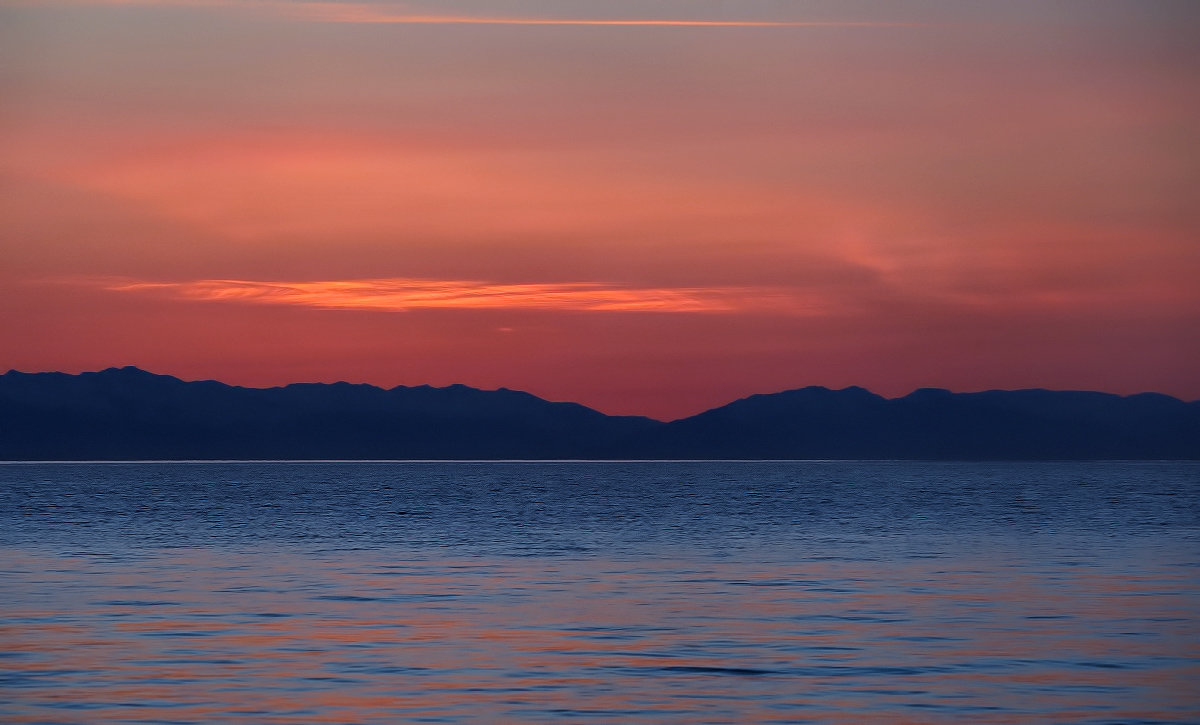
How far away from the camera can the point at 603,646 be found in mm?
24969

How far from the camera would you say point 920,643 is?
25.2 m

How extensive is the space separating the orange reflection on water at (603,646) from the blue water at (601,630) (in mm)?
79

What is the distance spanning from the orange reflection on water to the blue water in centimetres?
8

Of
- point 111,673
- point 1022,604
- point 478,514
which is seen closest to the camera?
point 111,673

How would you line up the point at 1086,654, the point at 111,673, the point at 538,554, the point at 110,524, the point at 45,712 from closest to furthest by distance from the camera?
the point at 45,712 < the point at 111,673 < the point at 1086,654 < the point at 538,554 < the point at 110,524

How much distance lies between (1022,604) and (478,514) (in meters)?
54.2

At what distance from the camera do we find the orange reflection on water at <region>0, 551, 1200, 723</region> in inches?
778

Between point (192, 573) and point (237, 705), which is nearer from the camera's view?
point (237, 705)

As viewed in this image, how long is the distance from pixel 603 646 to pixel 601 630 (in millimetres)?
1986

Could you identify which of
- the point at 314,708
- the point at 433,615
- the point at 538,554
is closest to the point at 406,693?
the point at 314,708

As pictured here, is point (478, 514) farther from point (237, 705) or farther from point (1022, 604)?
point (237, 705)

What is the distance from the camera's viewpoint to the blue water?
1984 centimetres

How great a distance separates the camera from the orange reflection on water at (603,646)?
64.8 ft

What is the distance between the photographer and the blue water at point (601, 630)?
19.8m
